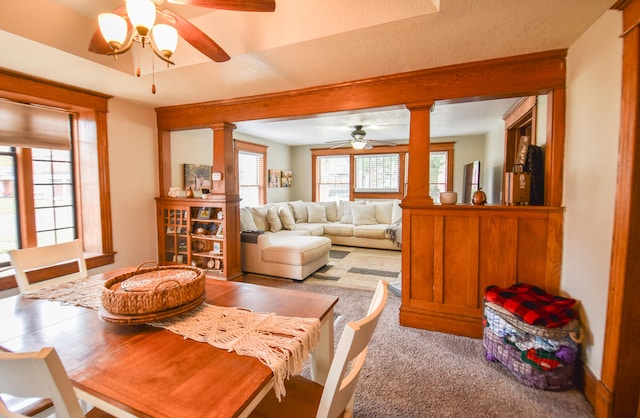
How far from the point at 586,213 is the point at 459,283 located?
997 millimetres

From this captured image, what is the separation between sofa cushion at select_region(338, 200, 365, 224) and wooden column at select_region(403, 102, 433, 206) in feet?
12.4

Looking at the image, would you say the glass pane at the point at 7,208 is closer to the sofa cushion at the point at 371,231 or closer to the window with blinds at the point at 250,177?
the window with blinds at the point at 250,177

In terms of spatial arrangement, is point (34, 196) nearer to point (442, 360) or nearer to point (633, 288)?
point (442, 360)

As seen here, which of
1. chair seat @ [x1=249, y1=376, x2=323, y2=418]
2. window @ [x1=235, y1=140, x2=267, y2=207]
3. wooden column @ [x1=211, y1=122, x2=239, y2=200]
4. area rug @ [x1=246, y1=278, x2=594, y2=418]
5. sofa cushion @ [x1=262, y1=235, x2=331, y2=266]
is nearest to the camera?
chair seat @ [x1=249, y1=376, x2=323, y2=418]

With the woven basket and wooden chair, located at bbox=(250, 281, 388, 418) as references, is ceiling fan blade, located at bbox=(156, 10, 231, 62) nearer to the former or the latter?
the woven basket

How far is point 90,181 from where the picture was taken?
3125mm

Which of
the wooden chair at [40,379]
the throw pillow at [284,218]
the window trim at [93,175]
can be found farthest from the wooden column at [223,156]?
the wooden chair at [40,379]

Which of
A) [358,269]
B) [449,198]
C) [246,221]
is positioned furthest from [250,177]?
[449,198]

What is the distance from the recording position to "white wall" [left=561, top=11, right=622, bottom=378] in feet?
5.29

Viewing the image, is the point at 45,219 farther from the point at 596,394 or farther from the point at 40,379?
the point at 596,394

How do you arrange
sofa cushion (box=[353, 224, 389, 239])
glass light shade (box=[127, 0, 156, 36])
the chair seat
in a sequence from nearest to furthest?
the chair seat < glass light shade (box=[127, 0, 156, 36]) < sofa cushion (box=[353, 224, 389, 239])

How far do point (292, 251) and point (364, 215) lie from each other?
271 centimetres

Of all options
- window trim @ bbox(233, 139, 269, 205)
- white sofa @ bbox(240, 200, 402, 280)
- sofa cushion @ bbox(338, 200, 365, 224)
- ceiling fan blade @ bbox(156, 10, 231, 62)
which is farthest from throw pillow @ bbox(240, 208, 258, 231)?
ceiling fan blade @ bbox(156, 10, 231, 62)

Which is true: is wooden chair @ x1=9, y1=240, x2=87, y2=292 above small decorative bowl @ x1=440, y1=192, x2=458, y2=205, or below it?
below
